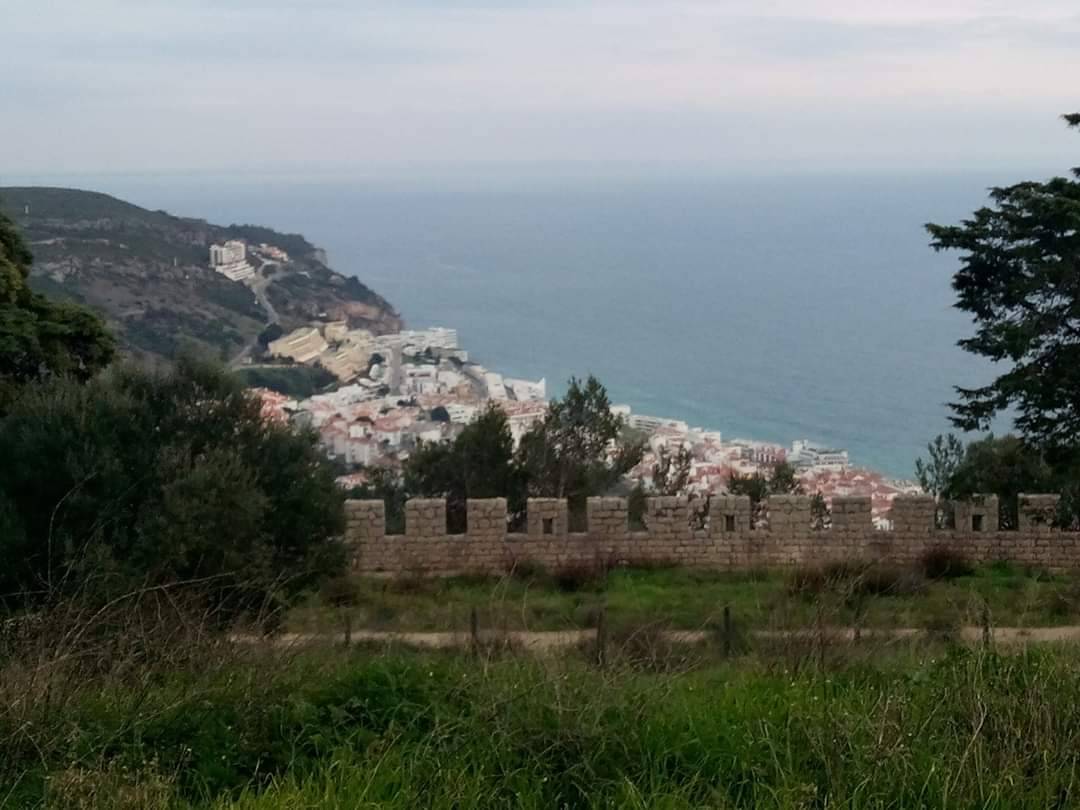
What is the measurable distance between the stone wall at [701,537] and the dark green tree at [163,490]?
11.8 feet

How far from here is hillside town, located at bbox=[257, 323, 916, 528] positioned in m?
18.8

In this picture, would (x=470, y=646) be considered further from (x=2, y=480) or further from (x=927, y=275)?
(x=927, y=275)

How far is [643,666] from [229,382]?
4.71 metres

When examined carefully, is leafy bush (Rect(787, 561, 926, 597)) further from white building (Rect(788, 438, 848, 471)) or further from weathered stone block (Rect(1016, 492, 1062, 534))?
white building (Rect(788, 438, 848, 471))

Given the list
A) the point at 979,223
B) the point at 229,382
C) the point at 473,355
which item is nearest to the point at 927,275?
the point at 473,355

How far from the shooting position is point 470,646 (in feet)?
19.6

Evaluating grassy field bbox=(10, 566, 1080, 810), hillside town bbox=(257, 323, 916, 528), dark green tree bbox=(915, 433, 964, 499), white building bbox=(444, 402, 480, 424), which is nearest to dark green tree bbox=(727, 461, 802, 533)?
hillside town bbox=(257, 323, 916, 528)

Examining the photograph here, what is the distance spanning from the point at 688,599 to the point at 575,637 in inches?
122

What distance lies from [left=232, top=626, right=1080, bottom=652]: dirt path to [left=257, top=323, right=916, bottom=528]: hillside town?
2.38 m

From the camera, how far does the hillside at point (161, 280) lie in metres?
30.4

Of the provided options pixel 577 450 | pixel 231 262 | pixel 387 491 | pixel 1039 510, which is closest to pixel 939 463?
pixel 1039 510

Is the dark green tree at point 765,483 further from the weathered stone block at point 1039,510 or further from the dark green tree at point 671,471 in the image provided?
the weathered stone block at point 1039,510

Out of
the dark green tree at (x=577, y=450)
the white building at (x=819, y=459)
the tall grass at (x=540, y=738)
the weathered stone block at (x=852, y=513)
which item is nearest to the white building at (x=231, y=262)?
the white building at (x=819, y=459)

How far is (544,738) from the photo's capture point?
4008mm
